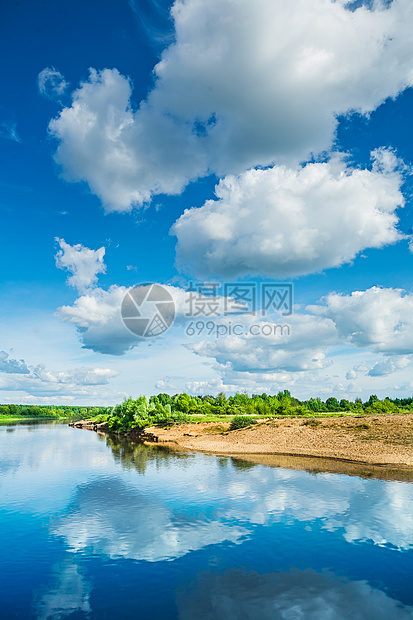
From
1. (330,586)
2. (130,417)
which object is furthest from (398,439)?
(130,417)

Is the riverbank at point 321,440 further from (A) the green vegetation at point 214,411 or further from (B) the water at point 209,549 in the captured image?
(B) the water at point 209,549

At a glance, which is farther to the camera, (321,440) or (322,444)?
(321,440)

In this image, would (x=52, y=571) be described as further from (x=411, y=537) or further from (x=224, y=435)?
(x=224, y=435)

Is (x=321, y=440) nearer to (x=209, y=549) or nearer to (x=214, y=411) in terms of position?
(x=209, y=549)

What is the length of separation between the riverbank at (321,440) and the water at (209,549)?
43.7ft

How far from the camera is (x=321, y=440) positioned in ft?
210

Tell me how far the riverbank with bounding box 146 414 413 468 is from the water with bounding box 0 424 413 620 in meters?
13.3

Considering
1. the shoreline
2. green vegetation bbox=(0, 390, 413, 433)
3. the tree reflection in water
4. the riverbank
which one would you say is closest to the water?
the shoreline

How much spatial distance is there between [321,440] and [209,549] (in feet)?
149

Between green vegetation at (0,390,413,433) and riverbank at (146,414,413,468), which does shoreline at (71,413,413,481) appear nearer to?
riverbank at (146,414,413,468)

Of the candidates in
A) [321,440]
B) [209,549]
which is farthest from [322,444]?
[209,549]

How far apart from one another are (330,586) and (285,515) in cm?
1074

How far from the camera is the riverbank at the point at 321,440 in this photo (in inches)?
2063

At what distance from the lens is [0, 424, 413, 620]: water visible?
17.9 metres
